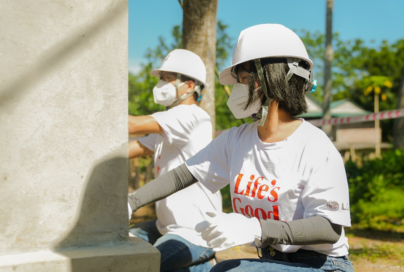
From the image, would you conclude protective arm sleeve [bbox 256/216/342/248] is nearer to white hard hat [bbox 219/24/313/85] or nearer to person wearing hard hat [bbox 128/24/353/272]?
person wearing hard hat [bbox 128/24/353/272]

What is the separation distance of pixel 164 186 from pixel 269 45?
966 mm

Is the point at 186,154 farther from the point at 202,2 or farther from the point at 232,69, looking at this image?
the point at 202,2

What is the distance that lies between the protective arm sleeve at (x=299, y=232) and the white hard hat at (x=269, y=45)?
801 millimetres

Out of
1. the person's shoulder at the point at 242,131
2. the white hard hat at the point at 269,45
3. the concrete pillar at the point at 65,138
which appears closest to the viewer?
the concrete pillar at the point at 65,138

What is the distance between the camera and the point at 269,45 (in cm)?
221

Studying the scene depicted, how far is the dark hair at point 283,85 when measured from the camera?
2.21 metres

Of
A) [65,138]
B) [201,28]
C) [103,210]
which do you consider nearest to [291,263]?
[103,210]

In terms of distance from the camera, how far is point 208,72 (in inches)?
201

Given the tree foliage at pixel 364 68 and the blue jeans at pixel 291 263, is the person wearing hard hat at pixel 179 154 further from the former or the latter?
the tree foliage at pixel 364 68

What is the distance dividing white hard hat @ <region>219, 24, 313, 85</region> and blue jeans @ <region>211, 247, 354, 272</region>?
929 mm

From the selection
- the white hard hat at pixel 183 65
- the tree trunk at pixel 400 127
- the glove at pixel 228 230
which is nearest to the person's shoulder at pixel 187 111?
the white hard hat at pixel 183 65

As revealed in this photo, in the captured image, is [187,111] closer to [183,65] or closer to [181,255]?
[183,65]

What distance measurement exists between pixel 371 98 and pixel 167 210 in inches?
1724

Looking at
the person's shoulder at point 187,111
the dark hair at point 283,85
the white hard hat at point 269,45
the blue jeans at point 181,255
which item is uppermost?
the white hard hat at point 269,45
